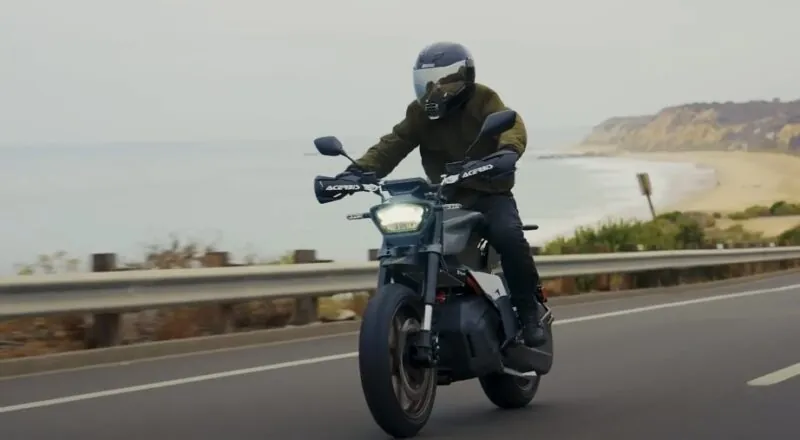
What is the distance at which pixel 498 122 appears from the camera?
708cm

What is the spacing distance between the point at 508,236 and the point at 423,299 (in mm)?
690

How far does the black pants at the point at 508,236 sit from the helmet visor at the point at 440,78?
58cm

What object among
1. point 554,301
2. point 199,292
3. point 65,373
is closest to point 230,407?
point 65,373

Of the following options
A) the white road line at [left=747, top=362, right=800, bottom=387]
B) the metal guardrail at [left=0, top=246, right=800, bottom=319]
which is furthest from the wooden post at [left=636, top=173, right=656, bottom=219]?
the white road line at [left=747, top=362, right=800, bottom=387]

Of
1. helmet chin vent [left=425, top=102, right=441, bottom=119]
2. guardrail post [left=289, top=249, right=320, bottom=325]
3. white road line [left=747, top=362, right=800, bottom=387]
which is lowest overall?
white road line [left=747, top=362, right=800, bottom=387]

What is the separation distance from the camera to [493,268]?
7.91 metres

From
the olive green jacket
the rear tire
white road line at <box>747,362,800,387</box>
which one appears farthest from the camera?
white road line at <box>747,362,800,387</box>

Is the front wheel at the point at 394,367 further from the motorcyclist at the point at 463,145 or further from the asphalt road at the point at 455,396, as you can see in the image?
the motorcyclist at the point at 463,145

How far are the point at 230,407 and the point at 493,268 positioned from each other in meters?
1.77

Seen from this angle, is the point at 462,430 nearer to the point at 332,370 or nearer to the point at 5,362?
the point at 332,370

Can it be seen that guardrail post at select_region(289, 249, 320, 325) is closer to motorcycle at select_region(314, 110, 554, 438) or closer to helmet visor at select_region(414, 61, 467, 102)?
motorcycle at select_region(314, 110, 554, 438)

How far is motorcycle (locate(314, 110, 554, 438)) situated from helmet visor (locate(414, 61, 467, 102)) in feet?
1.41

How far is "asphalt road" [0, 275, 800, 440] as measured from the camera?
7.58 meters

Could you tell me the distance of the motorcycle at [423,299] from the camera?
22.5 ft
